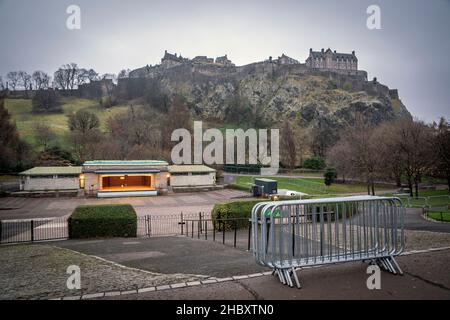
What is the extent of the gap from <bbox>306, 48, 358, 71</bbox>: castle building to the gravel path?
135734 millimetres

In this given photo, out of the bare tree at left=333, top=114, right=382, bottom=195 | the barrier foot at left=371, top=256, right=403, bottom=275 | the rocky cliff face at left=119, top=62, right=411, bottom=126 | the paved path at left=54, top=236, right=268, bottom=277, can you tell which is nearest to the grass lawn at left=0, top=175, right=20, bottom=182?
the paved path at left=54, top=236, right=268, bottom=277

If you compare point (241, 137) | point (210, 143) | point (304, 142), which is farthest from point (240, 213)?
point (304, 142)

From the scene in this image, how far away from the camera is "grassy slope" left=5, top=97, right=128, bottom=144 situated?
2973 inches

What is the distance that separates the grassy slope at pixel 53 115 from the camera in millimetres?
75512

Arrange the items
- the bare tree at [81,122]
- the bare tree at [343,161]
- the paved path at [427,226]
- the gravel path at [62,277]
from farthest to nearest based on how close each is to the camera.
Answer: the bare tree at [81,122] → the bare tree at [343,161] → the paved path at [427,226] → the gravel path at [62,277]

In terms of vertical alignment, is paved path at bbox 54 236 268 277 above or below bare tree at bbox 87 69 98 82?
below

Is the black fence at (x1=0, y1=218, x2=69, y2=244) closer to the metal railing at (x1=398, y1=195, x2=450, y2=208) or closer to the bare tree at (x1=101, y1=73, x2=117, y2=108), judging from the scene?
the metal railing at (x1=398, y1=195, x2=450, y2=208)

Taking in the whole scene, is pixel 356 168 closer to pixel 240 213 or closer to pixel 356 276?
pixel 240 213

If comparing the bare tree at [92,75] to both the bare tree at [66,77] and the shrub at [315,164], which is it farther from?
the shrub at [315,164]

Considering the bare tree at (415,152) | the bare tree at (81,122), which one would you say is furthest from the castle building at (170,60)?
the bare tree at (415,152)

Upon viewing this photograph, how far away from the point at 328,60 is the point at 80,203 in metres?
127

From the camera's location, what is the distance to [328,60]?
131m

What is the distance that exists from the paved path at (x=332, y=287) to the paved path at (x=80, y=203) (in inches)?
854

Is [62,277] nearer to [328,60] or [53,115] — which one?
[53,115]
